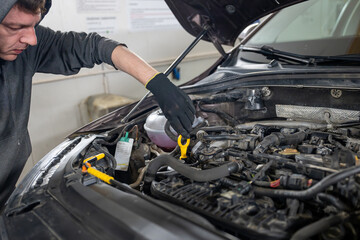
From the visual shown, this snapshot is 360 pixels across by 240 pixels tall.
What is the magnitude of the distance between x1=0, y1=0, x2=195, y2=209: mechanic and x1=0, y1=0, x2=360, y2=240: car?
208 mm

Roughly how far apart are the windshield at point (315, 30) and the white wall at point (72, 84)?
1.81 m

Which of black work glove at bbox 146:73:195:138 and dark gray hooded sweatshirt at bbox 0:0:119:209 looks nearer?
black work glove at bbox 146:73:195:138

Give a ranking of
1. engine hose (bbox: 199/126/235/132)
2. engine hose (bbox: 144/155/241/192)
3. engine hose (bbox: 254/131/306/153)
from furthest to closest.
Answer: engine hose (bbox: 199/126/235/132) → engine hose (bbox: 254/131/306/153) → engine hose (bbox: 144/155/241/192)

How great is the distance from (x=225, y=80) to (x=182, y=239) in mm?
995

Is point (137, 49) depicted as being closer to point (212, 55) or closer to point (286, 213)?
point (212, 55)

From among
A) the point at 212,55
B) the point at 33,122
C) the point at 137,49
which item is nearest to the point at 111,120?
the point at 33,122

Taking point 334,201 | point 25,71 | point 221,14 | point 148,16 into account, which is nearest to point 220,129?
point 334,201

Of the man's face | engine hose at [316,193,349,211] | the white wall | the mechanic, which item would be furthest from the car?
the white wall

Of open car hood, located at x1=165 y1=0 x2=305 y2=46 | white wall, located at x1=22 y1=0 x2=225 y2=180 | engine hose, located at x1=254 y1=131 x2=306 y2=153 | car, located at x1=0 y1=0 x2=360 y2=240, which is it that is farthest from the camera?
white wall, located at x1=22 y1=0 x2=225 y2=180

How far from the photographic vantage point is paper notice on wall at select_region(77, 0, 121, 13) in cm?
281

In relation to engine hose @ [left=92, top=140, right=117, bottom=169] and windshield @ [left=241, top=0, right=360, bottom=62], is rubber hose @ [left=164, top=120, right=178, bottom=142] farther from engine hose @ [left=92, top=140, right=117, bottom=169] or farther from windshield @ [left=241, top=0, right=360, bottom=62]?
windshield @ [left=241, top=0, right=360, bottom=62]

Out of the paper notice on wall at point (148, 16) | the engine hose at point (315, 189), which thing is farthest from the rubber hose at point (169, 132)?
the paper notice on wall at point (148, 16)

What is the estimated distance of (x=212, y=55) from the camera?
13.9ft

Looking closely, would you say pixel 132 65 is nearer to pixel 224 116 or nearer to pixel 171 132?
pixel 171 132
